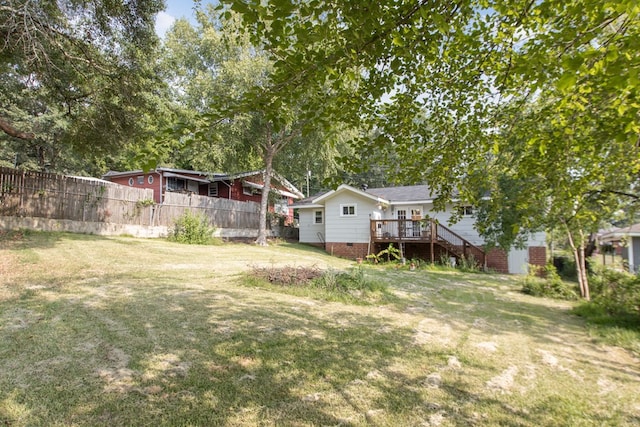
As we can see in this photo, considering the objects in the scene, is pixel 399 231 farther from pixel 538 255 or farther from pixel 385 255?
pixel 538 255

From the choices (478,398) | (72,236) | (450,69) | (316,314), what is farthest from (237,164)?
(478,398)

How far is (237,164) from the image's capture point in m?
21.0

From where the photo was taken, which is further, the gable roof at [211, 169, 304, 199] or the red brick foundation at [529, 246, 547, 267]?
the gable roof at [211, 169, 304, 199]

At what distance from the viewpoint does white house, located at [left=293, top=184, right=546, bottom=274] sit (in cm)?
1603

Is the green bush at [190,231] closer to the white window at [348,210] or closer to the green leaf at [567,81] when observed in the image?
the white window at [348,210]

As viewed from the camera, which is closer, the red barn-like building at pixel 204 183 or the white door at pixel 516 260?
the white door at pixel 516 260

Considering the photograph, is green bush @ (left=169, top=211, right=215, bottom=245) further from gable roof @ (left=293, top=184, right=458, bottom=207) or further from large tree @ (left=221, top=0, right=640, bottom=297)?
large tree @ (left=221, top=0, right=640, bottom=297)

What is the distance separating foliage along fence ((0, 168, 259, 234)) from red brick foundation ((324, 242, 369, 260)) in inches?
283

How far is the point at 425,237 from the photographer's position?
1641 cm

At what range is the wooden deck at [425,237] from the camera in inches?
637

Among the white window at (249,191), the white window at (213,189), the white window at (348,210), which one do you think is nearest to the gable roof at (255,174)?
the white window at (249,191)

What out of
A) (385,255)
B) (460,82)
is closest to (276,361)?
(460,82)

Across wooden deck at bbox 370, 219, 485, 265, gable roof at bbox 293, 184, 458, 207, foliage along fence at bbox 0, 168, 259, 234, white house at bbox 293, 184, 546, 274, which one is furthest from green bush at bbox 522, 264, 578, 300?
foliage along fence at bbox 0, 168, 259, 234

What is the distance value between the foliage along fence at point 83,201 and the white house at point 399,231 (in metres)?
7.21
